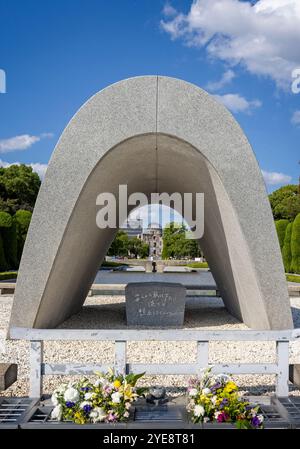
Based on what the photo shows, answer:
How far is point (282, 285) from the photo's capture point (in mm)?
6816

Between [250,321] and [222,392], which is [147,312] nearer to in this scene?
[250,321]

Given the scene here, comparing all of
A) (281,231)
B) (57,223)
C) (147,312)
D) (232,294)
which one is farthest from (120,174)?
(281,231)

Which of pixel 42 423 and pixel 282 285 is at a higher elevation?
pixel 282 285

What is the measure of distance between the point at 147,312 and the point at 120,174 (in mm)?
2931

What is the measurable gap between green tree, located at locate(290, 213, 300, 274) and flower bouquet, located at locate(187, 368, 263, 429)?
23.0 metres

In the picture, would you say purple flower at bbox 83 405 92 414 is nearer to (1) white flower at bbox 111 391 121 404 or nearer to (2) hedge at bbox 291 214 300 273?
(1) white flower at bbox 111 391 121 404

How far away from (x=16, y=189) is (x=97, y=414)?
40162 millimetres

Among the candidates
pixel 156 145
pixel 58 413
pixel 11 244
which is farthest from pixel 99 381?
pixel 11 244

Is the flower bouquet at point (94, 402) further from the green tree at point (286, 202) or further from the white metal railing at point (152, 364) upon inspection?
the green tree at point (286, 202)

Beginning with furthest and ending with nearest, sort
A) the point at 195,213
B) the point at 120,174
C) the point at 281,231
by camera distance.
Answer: the point at 281,231 < the point at 195,213 < the point at 120,174

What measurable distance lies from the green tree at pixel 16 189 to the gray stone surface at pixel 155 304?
33.1 metres

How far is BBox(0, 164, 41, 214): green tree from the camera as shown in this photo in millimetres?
40719

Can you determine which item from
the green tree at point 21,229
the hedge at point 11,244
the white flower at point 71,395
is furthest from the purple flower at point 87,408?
the green tree at point 21,229
